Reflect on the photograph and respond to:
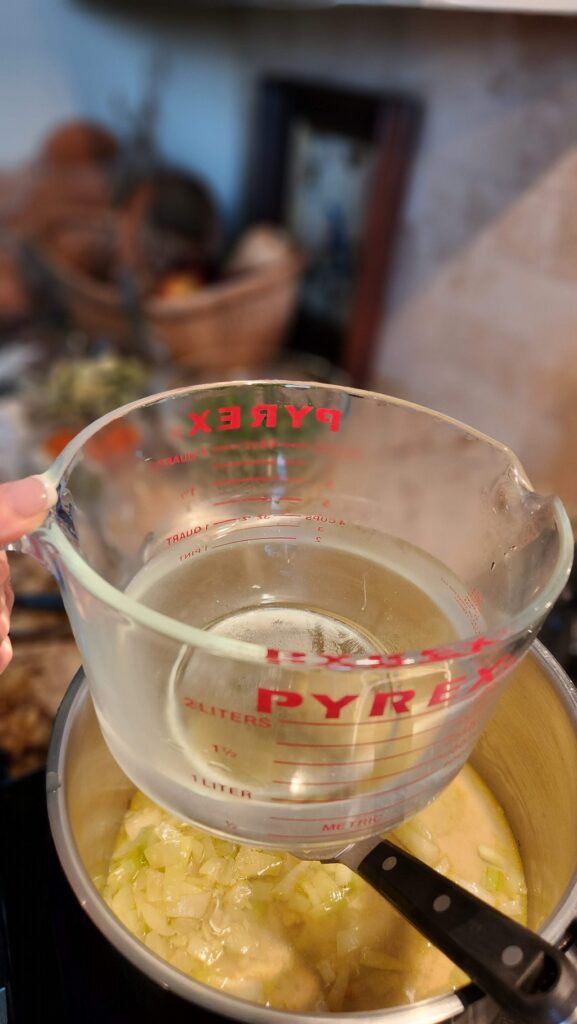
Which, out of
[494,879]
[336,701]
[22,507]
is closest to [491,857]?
[494,879]

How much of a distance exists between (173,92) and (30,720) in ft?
5.65

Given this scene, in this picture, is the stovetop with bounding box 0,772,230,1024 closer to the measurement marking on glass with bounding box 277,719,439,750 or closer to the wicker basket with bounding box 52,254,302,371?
the measurement marking on glass with bounding box 277,719,439,750

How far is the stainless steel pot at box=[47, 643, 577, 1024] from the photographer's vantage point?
338mm

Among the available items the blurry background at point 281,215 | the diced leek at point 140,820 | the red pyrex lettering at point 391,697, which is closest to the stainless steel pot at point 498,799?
the diced leek at point 140,820

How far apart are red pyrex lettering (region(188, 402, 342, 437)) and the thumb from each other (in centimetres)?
16

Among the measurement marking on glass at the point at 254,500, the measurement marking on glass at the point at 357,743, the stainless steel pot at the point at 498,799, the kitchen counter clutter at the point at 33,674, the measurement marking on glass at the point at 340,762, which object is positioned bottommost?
the kitchen counter clutter at the point at 33,674

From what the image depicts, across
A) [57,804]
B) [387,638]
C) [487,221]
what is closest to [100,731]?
[57,804]

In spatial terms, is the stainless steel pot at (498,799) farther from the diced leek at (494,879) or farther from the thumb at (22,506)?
the thumb at (22,506)

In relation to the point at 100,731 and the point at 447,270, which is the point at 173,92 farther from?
the point at 100,731

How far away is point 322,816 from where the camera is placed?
0.37 meters

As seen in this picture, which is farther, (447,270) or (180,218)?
(180,218)

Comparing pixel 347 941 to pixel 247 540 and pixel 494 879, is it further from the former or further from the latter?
pixel 247 540

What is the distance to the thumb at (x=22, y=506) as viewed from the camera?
35 centimetres

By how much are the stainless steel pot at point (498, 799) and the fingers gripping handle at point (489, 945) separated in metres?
0.02
